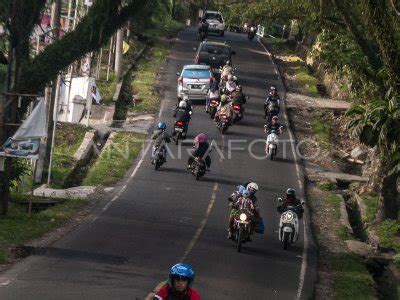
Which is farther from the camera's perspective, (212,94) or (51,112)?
(212,94)

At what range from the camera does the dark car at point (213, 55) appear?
51.6 metres

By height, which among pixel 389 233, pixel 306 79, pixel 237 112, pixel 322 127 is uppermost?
pixel 306 79

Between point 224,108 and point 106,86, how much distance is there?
12107 millimetres

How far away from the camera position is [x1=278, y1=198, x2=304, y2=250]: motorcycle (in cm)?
2184

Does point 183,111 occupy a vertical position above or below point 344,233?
above

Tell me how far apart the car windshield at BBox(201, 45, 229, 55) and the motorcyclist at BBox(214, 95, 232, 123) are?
12949mm

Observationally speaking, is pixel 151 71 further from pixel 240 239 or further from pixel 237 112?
pixel 240 239

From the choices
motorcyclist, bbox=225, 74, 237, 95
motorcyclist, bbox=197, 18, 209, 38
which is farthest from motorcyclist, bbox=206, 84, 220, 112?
motorcyclist, bbox=197, 18, 209, 38

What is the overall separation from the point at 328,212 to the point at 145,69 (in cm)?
2808

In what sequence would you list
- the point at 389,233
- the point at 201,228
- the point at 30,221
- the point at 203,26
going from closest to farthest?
the point at 30,221, the point at 201,228, the point at 389,233, the point at 203,26

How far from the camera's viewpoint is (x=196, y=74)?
4522 centimetres

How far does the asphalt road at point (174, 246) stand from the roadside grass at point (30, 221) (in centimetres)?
71

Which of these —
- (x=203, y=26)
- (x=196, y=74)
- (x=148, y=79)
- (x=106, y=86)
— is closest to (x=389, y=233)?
(x=196, y=74)

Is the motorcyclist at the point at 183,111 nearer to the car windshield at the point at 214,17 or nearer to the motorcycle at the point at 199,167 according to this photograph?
the motorcycle at the point at 199,167
